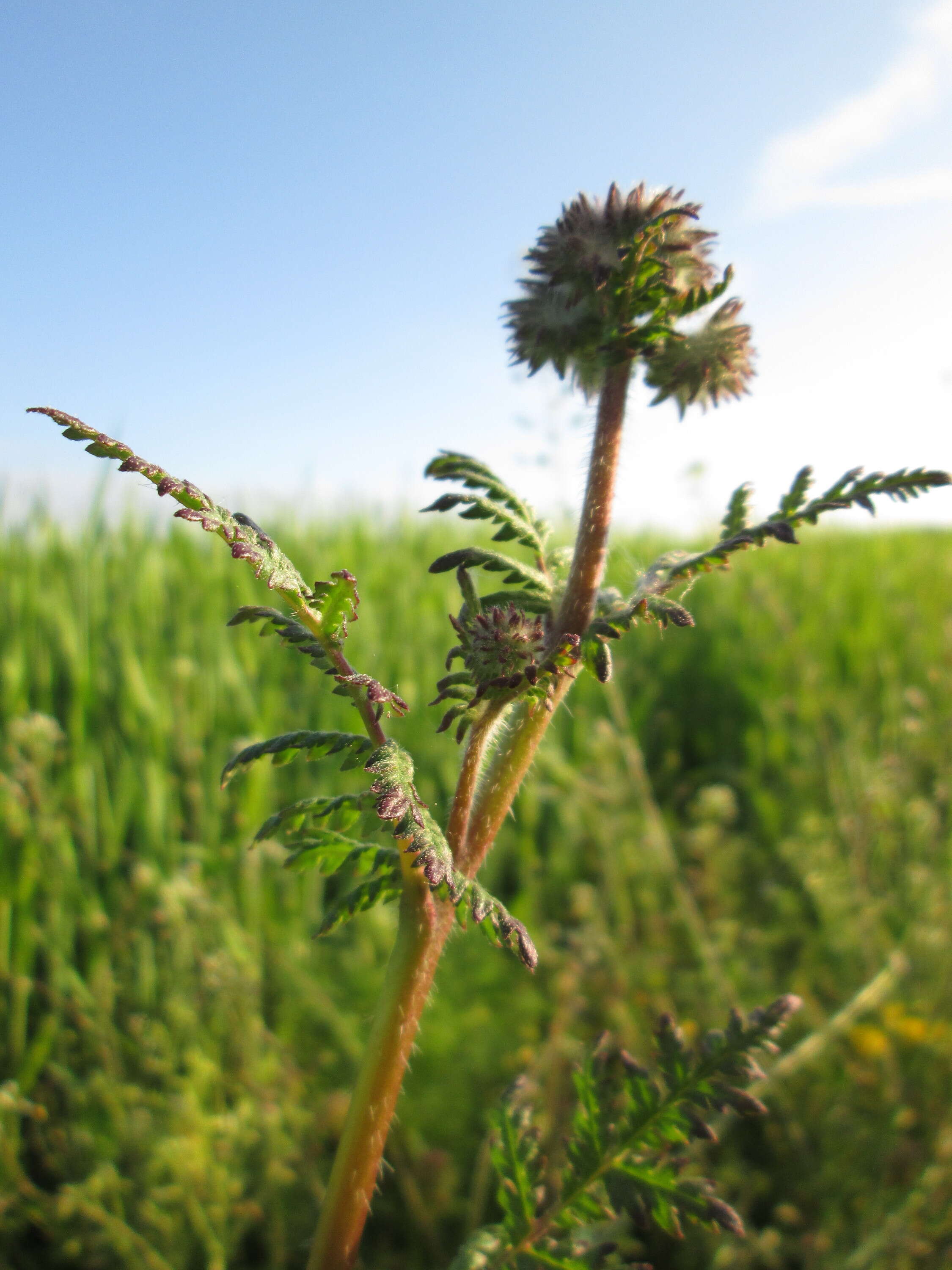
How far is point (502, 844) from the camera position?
4.21 metres

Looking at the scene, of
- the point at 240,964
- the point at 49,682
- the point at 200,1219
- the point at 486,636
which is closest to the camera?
the point at 486,636

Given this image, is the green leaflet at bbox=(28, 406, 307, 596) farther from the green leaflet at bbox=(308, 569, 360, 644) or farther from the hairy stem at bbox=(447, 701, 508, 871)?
the hairy stem at bbox=(447, 701, 508, 871)

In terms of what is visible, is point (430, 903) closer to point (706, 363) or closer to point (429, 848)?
point (429, 848)

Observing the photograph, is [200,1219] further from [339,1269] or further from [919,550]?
[919,550]

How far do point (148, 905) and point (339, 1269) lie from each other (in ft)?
8.98

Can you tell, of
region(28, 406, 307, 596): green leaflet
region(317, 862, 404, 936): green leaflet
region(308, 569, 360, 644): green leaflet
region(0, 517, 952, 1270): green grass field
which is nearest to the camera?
region(28, 406, 307, 596): green leaflet

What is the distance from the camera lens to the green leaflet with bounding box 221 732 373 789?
2.80 ft

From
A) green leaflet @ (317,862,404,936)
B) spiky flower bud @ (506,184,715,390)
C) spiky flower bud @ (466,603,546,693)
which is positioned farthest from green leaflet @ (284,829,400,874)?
spiky flower bud @ (506,184,715,390)

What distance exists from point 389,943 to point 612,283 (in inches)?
131

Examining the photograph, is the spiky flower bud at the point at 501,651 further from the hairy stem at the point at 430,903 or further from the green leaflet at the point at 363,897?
the green leaflet at the point at 363,897

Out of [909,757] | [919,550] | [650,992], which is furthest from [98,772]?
[919,550]

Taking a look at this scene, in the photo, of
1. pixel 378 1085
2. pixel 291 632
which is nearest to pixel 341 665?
pixel 291 632

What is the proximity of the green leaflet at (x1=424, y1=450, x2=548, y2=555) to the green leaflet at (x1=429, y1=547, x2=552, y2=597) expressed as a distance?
2 centimetres

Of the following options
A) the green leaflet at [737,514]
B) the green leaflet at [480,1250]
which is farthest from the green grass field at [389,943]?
the green leaflet at [480,1250]
